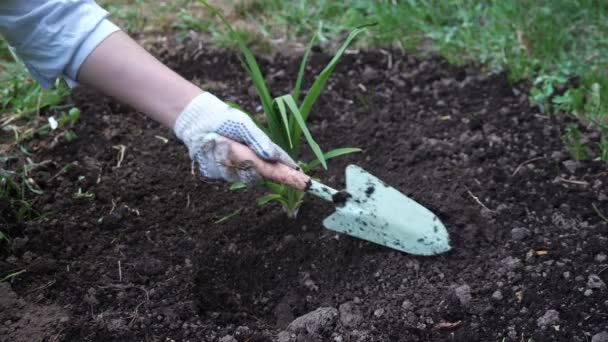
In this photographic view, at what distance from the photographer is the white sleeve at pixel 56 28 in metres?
2.00

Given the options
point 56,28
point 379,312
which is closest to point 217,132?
point 56,28

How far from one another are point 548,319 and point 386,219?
614 millimetres

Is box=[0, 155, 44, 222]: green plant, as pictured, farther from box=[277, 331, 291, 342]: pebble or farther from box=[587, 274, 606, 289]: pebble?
box=[587, 274, 606, 289]: pebble

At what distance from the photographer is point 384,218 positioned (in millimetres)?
2371

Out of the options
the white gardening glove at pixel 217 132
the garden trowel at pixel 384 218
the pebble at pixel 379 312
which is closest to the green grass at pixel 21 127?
the white gardening glove at pixel 217 132

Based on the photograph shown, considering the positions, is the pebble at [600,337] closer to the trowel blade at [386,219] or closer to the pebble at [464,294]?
the pebble at [464,294]

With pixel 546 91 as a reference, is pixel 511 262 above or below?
below

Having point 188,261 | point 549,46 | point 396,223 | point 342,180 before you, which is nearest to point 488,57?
point 549,46

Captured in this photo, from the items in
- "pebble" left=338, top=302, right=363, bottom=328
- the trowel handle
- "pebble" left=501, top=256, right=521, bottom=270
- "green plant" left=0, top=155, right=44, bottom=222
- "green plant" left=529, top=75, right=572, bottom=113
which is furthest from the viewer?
"green plant" left=529, top=75, right=572, bottom=113

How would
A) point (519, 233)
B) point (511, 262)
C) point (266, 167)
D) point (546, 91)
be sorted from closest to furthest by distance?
point (266, 167) → point (511, 262) → point (519, 233) → point (546, 91)

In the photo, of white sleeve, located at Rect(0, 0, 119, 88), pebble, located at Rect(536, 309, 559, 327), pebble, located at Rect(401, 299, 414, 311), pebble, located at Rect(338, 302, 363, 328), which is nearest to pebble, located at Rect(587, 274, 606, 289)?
pebble, located at Rect(536, 309, 559, 327)

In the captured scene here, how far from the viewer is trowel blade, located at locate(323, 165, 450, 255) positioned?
237 centimetres

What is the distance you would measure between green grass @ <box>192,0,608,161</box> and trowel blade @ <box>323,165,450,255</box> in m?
0.89

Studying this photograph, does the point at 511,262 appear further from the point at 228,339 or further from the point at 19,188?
the point at 19,188
